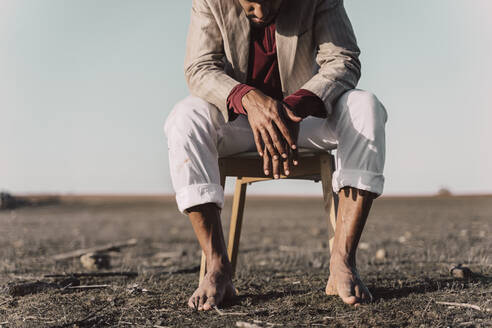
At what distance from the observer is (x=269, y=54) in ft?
8.54

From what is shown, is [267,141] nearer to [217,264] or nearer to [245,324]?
[217,264]

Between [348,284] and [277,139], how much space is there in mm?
695

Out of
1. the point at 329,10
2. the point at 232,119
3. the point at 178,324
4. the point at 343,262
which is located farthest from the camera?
the point at 329,10

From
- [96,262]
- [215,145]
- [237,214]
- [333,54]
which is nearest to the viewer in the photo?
[215,145]

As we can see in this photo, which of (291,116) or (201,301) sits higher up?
(291,116)

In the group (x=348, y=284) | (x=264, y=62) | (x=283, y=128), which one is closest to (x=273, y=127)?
(x=283, y=128)

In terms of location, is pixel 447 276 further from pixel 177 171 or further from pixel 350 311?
pixel 177 171

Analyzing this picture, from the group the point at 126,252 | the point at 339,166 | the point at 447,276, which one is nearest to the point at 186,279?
the point at 339,166

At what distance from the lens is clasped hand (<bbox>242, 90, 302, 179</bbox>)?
2.14m

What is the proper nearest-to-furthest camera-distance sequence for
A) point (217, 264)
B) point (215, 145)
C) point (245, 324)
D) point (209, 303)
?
point (245, 324)
point (209, 303)
point (217, 264)
point (215, 145)

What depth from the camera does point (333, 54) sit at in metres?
2.48

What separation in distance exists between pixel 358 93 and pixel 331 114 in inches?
6.8

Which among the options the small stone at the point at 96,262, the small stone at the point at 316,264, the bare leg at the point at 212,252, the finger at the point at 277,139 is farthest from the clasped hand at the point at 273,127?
the small stone at the point at 96,262

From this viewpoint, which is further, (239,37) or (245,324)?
(239,37)
